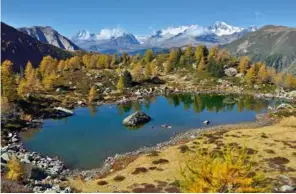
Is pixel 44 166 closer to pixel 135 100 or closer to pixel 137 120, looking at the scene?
pixel 137 120

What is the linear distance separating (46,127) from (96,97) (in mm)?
44824

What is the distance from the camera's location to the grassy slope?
5406cm

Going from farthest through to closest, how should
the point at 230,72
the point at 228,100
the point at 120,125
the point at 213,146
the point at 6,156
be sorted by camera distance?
the point at 230,72
the point at 228,100
the point at 120,125
the point at 213,146
the point at 6,156

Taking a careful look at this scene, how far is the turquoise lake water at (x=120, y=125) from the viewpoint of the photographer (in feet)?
263

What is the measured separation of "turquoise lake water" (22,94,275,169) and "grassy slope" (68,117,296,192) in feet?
35.6

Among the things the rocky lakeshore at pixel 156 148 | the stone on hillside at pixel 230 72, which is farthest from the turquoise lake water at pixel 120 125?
the stone on hillside at pixel 230 72

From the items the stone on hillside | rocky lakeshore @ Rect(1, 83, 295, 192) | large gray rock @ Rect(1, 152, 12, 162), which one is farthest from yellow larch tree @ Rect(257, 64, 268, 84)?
large gray rock @ Rect(1, 152, 12, 162)

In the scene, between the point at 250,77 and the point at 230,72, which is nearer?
the point at 250,77

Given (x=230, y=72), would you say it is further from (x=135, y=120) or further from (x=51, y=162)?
(x=51, y=162)

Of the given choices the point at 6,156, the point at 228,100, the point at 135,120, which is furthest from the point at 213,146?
the point at 228,100

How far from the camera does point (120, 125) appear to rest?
349 feet

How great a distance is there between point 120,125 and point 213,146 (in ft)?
124

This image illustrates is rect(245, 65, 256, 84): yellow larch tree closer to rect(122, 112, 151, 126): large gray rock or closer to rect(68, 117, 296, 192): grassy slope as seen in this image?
rect(122, 112, 151, 126): large gray rock

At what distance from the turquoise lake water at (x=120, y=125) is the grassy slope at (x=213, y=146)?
10.8 metres
